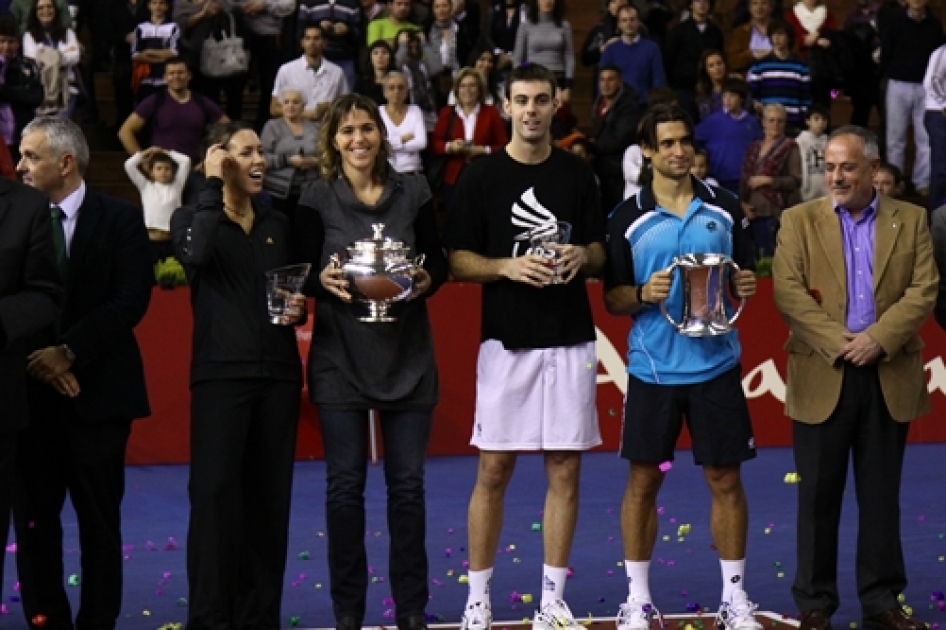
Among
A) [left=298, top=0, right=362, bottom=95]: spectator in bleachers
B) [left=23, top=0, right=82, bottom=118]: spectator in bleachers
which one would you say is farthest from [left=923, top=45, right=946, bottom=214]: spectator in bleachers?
[left=23, top=0, right=82, bottom=118]: spectator in bleachers

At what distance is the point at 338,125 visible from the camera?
652 centimetres

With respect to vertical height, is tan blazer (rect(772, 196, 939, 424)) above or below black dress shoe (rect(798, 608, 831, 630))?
above

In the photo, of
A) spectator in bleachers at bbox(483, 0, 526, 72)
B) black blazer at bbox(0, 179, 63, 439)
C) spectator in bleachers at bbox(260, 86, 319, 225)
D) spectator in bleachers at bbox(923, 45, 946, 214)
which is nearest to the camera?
black blazer at bbox(0, 179, 63, 439)

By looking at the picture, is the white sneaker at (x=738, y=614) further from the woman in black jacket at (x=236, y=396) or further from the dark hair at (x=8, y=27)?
the dark hair at (x=8, y=27)

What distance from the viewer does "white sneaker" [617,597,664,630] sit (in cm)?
670

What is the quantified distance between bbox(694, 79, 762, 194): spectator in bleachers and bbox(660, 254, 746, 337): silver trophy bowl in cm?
844

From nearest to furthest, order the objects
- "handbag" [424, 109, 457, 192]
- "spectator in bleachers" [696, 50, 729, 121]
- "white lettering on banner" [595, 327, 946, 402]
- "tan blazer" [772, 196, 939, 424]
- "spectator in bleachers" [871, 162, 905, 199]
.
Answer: "tan blazer" [772, 196, 939, 424] → "white lettering on banner" [595, 327, 946, 402] → "spectator in bleachers" [871, 162, 905, 199] → "handbag" [424, 109, 457, 192] → "spectator in bleachers" [696, 50, 729, 121]

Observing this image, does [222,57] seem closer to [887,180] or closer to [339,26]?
[339,26]

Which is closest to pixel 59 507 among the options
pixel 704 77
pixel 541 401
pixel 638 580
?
pixel 541 401

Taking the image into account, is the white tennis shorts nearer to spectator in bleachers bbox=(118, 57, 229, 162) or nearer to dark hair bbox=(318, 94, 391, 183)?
dark hair bbox=(318, 94, 391, 183)

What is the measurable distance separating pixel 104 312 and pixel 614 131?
9066 millimetres

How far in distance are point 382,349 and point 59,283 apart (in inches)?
48.0

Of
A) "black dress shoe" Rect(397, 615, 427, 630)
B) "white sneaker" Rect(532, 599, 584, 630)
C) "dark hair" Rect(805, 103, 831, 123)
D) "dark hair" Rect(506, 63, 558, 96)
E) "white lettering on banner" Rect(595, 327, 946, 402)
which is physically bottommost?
"white lettering on banner" Rect(595, 327, 946, 402)

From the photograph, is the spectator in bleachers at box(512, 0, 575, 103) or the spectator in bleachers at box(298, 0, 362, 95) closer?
the spectator in bleachers at box(298, 0, 362, 95)
